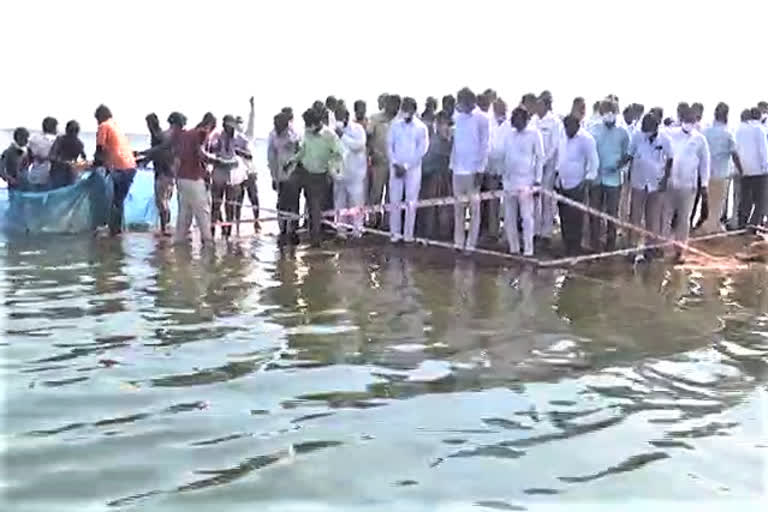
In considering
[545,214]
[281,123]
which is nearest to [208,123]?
[281,123]

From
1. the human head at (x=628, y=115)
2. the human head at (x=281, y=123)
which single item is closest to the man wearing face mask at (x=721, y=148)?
the human head at (x=628, y=115)

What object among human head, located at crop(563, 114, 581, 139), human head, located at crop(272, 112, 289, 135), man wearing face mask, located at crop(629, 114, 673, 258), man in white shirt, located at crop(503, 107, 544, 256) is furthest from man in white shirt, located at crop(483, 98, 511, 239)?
human head, located at crop(272, 112, 289, 135)

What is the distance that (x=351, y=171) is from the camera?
1625 centimetres

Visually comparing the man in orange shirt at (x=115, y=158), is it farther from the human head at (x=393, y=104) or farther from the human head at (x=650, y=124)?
the human head at (x=650, y=124)

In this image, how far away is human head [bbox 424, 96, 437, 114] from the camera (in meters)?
16.7

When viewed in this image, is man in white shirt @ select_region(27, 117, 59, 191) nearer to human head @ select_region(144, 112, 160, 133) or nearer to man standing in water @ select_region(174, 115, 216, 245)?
human head @ select_region(144, 112, 160, 133)

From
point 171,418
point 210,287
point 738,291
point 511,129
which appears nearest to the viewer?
point 171,418

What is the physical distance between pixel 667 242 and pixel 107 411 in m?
10.4

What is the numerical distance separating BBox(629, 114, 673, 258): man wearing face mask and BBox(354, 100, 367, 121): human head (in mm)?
4160

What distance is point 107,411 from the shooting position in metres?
7.14

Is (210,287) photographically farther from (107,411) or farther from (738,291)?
(738,291)

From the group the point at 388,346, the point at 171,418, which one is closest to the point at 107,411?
the point at 171,418

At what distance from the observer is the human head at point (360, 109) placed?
16.6m

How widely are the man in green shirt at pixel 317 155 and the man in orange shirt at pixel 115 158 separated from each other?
3008 mm
